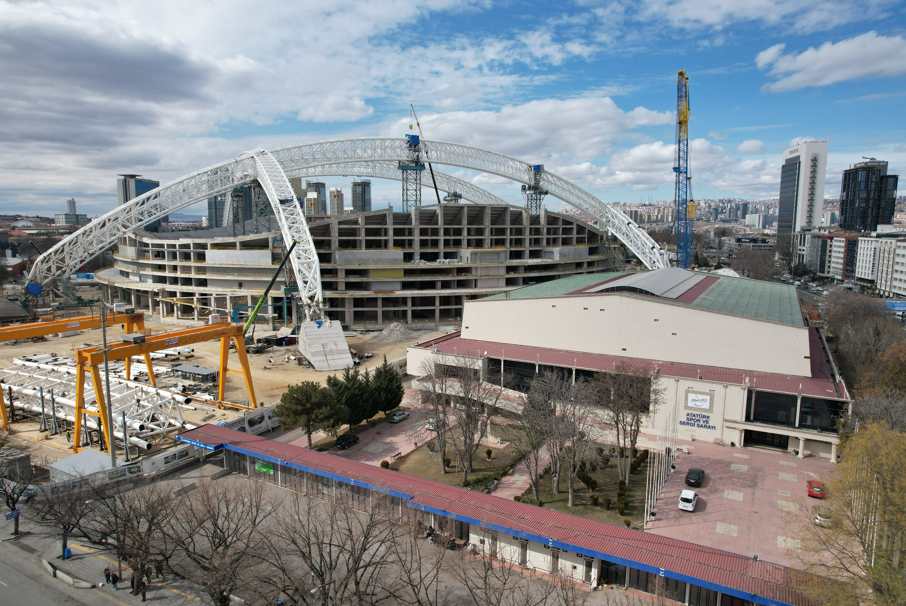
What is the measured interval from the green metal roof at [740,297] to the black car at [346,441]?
68.1 ft

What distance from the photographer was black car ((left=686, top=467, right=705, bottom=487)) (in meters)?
29.3

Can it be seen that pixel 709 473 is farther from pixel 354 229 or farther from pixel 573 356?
pixel 354 229

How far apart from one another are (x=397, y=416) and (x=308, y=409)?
9038mm

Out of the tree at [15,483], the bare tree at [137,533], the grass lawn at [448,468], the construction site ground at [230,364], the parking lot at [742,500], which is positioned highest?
the bare tree at [137,533]

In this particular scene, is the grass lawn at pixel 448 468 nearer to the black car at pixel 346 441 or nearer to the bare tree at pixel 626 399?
the black car at pixel 346 441

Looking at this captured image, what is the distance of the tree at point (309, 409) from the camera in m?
33.0

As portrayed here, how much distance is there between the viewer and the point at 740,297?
51.2 m

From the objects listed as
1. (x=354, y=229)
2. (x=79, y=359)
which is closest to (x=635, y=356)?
(x=79, y=359)

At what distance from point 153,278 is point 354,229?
117 feet

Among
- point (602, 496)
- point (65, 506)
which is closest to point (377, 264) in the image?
point (602, 496)

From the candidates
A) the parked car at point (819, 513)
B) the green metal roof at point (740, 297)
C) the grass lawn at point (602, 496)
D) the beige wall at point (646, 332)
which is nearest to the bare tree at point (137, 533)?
the grass lawn at point (602, 496)

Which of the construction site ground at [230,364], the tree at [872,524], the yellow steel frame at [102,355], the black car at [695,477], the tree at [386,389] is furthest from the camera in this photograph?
the tree at [386,389]

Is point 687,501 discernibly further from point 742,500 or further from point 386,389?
point 386,389

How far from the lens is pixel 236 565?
17531mm
